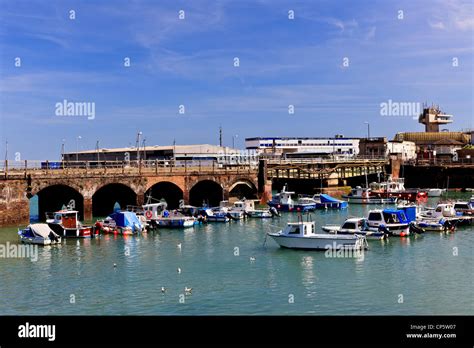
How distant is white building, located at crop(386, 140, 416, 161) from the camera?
7067 inches

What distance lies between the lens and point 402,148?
619 ft

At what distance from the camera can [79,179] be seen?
272 ft

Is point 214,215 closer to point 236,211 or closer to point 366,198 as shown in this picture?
point 236,211

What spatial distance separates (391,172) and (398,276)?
103028mm

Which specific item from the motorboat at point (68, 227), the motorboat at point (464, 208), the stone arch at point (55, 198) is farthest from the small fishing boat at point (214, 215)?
Result: the motorboat at point (464, 208)

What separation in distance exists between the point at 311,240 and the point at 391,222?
48.1 ft

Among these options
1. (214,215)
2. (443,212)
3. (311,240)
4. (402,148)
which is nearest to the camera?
(311,240)

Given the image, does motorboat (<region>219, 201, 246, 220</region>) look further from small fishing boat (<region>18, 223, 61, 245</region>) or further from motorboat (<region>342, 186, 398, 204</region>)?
motorboat (<region>342, 186, 398, 204</region>)

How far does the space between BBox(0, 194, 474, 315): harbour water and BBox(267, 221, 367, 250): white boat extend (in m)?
0.90

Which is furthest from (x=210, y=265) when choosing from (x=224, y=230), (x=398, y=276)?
(x=224, y=230)

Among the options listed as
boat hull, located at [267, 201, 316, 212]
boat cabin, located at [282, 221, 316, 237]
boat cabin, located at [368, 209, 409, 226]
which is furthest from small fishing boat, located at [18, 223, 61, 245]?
boat hull, located at [267, 201, 316, 212]

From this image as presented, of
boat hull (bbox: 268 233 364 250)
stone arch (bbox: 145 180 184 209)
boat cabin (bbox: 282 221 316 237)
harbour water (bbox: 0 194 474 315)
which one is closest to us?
harbour water (bbox: 0 194 474 315)

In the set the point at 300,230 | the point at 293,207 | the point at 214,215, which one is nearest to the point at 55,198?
the point at 214,215
